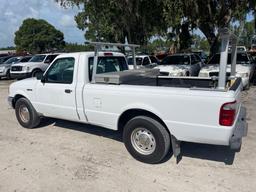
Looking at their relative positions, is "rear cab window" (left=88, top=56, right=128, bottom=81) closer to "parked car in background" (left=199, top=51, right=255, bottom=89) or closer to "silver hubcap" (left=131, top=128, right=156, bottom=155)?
"silver hubcap" (left=131, top=128, right=156, bottom=155)

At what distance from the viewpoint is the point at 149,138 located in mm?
4352

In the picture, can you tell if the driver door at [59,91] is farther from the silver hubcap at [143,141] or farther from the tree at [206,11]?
the tree at [206,11]

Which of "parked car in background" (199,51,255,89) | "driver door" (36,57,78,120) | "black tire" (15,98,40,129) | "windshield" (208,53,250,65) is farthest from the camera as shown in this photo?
"windshield" (208,53,250,65)

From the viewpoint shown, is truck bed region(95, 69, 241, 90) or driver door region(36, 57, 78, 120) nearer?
truck bed region(95, 69, 241, 90)

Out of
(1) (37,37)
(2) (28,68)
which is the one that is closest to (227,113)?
(2) (28,68)

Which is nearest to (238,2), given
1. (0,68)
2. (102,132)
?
(102,132)

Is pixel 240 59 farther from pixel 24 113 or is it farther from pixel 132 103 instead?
pixel 24 113

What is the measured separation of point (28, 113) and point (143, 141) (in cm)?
330

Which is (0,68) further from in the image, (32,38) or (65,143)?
(32,38)

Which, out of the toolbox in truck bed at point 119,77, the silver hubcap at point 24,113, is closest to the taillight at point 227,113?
the toolbox in truck bed at point 119,77

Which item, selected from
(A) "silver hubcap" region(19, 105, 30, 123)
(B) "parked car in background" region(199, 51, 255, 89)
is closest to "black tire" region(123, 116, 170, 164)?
(A) "silver hubcap" region(19, 105, 30, 123)

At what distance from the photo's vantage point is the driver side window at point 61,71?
5.34 metres

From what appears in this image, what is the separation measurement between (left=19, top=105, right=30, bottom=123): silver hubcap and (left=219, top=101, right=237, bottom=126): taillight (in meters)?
4.60

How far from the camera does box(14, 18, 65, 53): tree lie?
241ft
